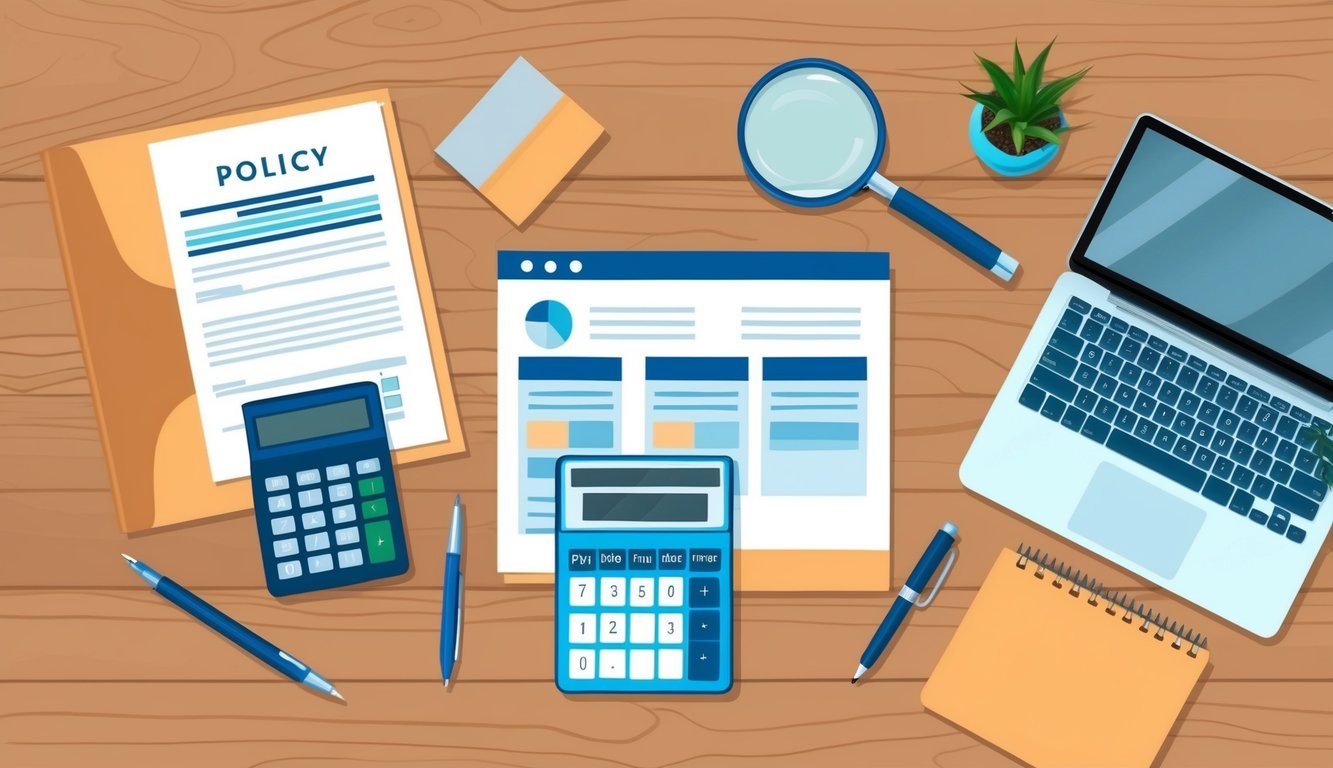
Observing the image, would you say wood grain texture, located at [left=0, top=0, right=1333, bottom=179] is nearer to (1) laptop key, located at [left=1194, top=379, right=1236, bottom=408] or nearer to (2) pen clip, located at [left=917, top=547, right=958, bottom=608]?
(1) laptop key, located at [left=1194, top=379, right=1236, bottom=408]

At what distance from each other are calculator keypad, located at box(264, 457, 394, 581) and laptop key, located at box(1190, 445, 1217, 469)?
0.72m

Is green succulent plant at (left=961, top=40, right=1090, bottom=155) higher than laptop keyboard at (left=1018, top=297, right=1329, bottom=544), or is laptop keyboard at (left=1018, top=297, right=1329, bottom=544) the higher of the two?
green succulent plant at (left=961, top=40, right=1090, bottom=155)

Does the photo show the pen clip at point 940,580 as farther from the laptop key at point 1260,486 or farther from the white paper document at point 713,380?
the laptop key at point 1260,486

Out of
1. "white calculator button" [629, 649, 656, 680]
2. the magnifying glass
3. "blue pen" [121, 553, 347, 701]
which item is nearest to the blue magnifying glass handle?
the magnifying glass

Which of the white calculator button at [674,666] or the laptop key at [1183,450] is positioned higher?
the laptop key at [1183,450]

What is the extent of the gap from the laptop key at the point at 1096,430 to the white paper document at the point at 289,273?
58 centimetres

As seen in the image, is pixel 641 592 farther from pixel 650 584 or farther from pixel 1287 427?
pixel 1287 427

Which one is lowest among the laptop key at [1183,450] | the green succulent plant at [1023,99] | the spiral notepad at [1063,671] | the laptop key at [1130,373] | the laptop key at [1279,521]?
the spiral notepad at [1063,671]

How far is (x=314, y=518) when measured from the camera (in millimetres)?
897

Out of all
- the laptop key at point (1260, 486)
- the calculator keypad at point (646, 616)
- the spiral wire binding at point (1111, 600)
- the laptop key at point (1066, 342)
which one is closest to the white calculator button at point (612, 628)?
the calculator keypad at point (646, 616)

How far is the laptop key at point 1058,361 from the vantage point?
0.91 meters

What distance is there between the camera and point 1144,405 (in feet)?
2.97

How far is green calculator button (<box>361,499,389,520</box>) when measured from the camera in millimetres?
900

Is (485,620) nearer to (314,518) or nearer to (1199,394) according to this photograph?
(314,518)
